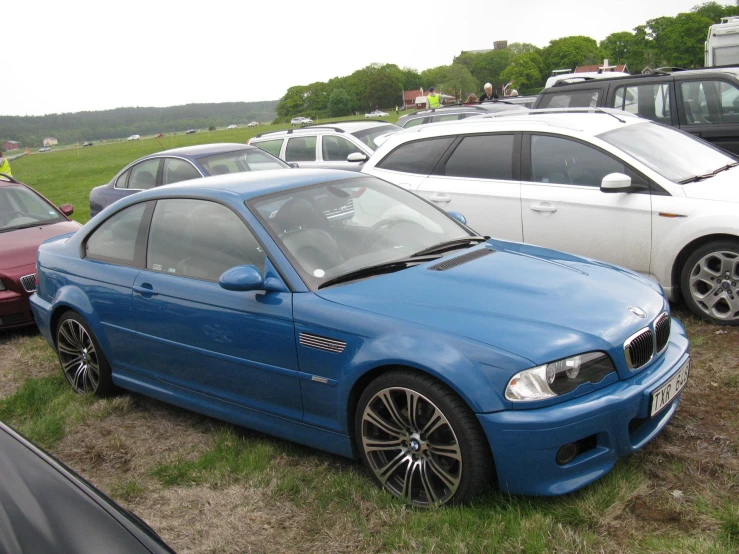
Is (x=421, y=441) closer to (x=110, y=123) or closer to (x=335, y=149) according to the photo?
(x=335, y=149)

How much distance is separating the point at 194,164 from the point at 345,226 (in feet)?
21.7

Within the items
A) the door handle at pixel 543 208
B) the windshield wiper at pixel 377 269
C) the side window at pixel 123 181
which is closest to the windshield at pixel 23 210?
the side window at pixel 123 181

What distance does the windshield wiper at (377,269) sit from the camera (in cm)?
399

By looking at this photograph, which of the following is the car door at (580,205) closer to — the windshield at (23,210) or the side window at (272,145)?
the windshield at (23,210)

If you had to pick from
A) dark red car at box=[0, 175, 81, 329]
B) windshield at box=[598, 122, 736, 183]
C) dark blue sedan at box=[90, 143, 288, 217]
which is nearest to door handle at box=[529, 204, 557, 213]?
windshield at box=[598, 122, 736, 183]

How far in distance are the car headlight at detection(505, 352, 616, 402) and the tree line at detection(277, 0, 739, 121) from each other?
3984 inches

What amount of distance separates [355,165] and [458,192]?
5.76m

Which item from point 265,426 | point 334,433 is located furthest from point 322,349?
point 265,426

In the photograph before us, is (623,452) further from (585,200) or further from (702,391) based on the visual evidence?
(585,200)

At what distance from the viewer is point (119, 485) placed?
164 inches

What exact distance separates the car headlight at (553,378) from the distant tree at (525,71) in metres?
126

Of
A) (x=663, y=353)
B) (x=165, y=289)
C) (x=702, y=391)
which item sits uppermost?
(x=165, y=289)

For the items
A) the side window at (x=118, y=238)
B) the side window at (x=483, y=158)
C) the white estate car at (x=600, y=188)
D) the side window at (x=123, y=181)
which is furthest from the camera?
the side window at (x=123, y=181)

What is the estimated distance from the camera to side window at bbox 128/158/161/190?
11.2m
